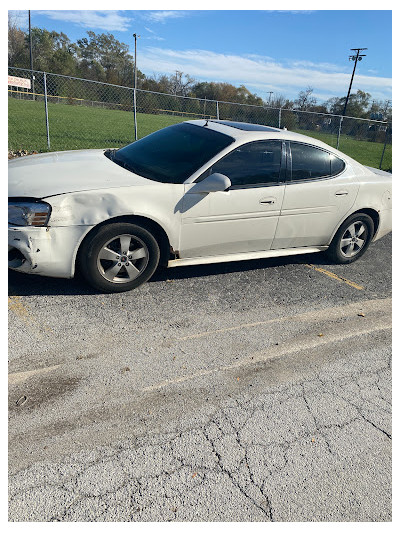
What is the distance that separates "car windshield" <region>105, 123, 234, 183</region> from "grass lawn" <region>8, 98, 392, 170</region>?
7.82m

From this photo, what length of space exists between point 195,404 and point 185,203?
2.02 m

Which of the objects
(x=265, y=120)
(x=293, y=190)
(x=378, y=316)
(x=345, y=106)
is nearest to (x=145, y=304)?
(x=293, y=190)

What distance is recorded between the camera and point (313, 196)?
16.1 ft

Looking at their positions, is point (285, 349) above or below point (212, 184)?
below

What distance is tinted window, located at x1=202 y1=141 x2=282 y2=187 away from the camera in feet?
14.4

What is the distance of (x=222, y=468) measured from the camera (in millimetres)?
2355

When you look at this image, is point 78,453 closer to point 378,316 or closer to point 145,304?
point 145,304

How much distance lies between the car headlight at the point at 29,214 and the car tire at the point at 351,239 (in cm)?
353

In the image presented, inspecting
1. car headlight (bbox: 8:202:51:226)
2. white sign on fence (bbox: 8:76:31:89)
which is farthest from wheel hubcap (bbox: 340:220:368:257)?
white sign on fence (bbox: 8:76:31:89)

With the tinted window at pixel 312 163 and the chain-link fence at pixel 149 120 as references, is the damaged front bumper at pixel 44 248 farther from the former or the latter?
the chain-link fence at pixel 149 120

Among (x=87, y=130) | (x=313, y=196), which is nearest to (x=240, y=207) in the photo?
(x=313, y=196)

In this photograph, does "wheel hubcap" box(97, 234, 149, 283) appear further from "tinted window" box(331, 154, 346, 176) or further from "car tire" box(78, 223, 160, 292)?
"tinted window" box(331, 154, 346, 176)

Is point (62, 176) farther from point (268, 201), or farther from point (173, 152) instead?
point (268, 201)

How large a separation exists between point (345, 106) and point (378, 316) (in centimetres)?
4981
